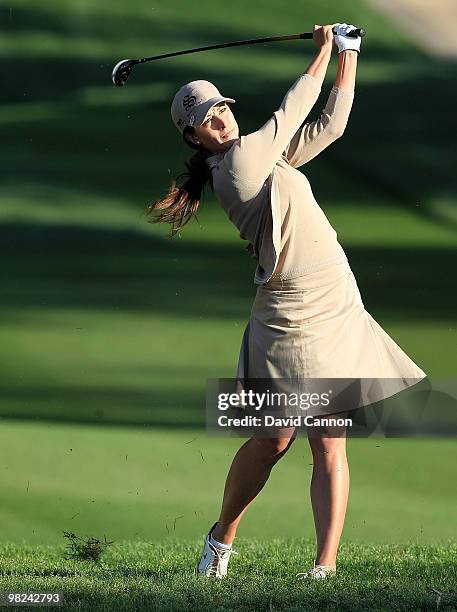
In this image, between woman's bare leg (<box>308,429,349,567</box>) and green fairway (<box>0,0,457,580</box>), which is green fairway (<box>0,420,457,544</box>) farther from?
woman's bare leg (<box>308,429,349,567</box>)

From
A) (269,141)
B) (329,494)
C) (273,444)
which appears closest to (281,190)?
(269,141)

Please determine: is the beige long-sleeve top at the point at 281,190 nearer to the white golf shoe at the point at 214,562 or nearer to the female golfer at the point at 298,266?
the female golfer at the point at 298,266

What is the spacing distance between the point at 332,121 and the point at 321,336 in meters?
0.53

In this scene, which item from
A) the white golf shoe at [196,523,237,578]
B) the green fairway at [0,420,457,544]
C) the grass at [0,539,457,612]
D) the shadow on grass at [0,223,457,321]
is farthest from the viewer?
the shadow on grass at [0,223,457,321]

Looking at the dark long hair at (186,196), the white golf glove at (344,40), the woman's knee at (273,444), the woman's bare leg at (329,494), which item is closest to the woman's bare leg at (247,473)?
the woman's knee at (273,444)

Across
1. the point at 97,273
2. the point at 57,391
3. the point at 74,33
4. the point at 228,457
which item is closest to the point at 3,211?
the point at 97,273

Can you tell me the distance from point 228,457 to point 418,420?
734 millimetres

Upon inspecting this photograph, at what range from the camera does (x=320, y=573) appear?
10.6 feet

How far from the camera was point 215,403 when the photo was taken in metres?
3.80

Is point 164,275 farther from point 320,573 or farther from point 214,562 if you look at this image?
point 320,573

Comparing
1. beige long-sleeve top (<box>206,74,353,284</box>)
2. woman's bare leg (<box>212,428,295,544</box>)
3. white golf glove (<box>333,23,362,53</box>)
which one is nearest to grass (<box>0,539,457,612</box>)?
woman's bare leg (<box>212,428,295,544</box>)

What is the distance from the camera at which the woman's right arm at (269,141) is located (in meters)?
3.11

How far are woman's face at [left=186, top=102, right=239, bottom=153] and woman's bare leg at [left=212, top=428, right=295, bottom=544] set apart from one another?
0.71 m

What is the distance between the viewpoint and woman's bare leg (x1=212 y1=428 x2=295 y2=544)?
333cm
